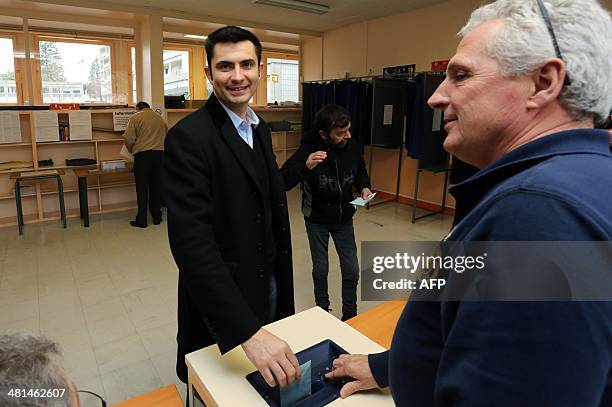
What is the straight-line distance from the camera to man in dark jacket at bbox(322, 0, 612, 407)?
0.47 meters

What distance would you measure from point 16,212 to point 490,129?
6.14 m

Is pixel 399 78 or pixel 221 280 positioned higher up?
pixel 399 78

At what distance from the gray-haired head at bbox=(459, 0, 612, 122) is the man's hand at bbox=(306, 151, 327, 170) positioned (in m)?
1.89

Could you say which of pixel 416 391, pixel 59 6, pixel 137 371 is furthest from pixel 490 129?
pixel 59 6

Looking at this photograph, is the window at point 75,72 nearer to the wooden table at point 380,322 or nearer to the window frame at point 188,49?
the window frame at point 188,49

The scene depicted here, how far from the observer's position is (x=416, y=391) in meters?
0.67

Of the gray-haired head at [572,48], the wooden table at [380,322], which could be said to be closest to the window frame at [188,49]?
the wooden table at [380,322]

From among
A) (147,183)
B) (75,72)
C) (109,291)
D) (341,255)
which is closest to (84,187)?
(147,183)

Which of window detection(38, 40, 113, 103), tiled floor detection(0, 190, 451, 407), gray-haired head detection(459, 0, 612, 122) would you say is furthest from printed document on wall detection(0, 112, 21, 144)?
gray-haired head detection(459, 0, 612, 122)

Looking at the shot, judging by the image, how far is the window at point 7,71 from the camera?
22.4 feet

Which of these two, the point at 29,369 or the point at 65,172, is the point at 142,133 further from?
the point at 29,369

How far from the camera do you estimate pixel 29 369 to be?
2.10 feet

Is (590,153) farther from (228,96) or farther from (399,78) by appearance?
(399,78)

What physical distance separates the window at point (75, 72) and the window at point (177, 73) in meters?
1.26
